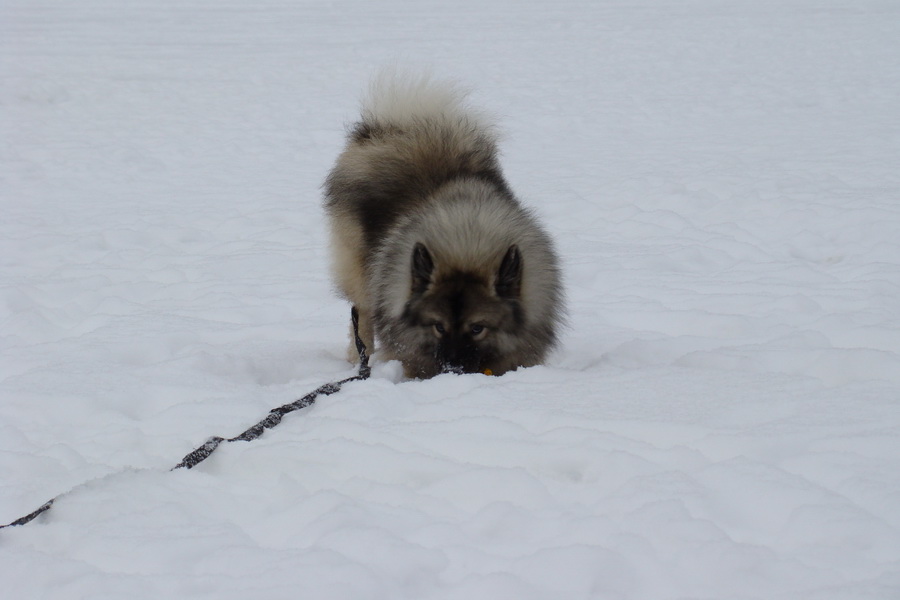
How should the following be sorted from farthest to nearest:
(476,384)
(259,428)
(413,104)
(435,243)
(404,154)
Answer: (413,104)
(404,154)
(435,243)
(476,384)
(259,428)

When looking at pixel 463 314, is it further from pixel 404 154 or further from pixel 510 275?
pixel 404 154

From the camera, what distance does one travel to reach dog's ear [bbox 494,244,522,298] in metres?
3.53

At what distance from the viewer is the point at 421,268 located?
3.59 m

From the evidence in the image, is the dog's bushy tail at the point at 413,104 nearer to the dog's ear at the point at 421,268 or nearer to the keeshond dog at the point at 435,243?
the keeshond dog at the point at 435,243

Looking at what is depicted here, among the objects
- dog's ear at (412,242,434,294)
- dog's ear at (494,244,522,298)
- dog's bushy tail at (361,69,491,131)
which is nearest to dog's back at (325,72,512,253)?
dog's bushy tail at (361,69,491,131)

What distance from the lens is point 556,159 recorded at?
986cm

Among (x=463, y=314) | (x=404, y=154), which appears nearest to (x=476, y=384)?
(x=463, y=314)

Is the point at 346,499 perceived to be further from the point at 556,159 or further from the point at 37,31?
the point at 37,31

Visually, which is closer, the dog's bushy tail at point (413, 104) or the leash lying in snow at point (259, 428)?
the leash lying in snow at point (259, 428)

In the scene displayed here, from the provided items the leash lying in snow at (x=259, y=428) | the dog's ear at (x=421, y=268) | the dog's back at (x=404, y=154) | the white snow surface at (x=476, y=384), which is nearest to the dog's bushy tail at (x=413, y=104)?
the dog's back at (x=404, y=154)

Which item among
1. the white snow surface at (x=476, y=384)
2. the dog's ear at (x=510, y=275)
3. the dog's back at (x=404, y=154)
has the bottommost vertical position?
the white snow surface at (x=476, y=384)

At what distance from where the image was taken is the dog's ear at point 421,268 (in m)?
3.54

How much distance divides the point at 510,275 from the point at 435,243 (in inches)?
14.8

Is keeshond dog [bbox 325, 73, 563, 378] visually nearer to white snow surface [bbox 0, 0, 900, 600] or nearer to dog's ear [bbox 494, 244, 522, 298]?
dog's ear [bbox 494, 244, 522, 298]
